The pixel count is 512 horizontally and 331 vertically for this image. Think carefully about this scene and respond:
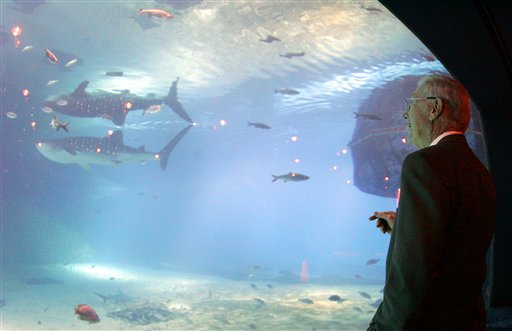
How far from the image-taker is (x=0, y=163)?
71.4ft

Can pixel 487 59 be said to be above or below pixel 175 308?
above

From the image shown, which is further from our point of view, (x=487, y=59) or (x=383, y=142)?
(x=383, y=142)

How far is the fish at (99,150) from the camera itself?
1734 cm

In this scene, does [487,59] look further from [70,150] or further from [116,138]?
[70,150]

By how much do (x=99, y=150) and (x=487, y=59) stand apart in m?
17.2

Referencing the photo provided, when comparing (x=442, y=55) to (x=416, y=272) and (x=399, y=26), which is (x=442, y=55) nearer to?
(x=416, y=272)

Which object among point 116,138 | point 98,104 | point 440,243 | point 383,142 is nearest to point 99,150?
point 116,138

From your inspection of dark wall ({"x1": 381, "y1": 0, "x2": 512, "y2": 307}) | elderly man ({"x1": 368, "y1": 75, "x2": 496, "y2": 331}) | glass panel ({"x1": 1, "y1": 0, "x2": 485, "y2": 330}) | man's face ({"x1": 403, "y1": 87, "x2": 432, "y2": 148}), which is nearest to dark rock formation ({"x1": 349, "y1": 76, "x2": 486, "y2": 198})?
glass panel ({"x1": 1, "y1": 0, "x2": 485, "y2": 330})

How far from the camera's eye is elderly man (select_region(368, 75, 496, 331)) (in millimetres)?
1762

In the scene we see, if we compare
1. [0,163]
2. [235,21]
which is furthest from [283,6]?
[0,163]

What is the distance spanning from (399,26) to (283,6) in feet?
11.6

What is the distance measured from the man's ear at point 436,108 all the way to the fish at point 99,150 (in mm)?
15720

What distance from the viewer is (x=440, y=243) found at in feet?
5.80

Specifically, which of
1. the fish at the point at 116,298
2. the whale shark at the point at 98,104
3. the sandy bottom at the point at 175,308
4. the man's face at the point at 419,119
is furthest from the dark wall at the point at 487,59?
the fish at the point at 116,298
